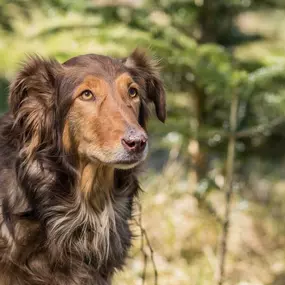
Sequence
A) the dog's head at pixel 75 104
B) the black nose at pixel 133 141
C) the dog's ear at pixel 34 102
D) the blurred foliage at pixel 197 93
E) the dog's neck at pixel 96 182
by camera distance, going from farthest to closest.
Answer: the blurred foliage at pixel 197 93
the dog's neck at pixel 96 182
the dog's ear at pixel 34 102
the dog's head at pixel 75 104
the black nose at pixel 133 141

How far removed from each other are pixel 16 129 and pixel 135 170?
0.78 meters

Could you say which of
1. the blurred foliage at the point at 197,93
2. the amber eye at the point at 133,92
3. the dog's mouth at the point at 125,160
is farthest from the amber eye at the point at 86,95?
the blurred foliage at the point at 197,93

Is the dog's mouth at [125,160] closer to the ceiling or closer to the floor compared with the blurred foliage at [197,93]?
closer to the ceiling

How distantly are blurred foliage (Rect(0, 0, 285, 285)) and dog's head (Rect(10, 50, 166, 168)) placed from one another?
1.54 metres

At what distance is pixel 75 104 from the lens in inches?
156

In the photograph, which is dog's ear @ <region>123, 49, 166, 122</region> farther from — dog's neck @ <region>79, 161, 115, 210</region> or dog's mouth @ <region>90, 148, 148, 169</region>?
dog's mouth @ <region>90, 148, 148, 169</region>

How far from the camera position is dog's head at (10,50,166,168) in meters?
3.85

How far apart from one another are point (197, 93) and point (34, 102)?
3.31 m

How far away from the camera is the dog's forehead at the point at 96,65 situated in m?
3.98

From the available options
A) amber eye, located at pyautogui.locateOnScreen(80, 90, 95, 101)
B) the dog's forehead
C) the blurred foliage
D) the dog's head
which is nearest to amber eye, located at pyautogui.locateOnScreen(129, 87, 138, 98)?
the dog's head

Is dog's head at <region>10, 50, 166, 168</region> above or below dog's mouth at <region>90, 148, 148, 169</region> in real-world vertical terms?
above

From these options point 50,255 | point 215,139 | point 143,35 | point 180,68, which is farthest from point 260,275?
point 50,255

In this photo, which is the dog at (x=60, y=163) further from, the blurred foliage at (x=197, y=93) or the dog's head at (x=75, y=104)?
the blurred foliage at (x=197, y=93)

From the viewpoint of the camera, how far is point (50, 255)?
3971 mm
